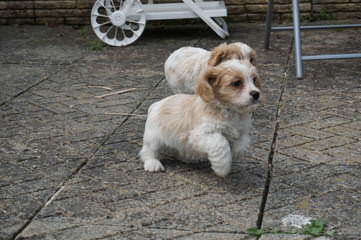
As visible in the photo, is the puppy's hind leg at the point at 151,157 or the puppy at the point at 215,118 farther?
the puppy's hind leg at the point at 151,157

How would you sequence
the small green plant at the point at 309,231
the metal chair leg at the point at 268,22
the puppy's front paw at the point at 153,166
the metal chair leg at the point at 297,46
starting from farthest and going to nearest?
1. the metal chair leg at the point at 268,22
2. the metal chair leg at the point at 297,46
3. the puppy's front paw at the point at 153,166
4. the small green plant at the point at 309,231

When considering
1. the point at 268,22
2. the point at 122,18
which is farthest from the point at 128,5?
the point at 268,22

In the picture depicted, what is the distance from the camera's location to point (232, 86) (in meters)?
3.23

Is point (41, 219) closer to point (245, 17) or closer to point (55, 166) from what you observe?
point (55, 166)

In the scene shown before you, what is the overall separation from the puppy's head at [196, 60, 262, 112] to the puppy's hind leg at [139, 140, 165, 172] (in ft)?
1.61

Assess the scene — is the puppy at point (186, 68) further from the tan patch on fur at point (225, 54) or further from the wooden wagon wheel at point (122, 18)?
the wooden wagon wheel at point (122, 18)

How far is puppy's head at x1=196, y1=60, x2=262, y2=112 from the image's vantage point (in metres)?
3.20

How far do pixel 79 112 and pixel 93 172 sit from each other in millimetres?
1336

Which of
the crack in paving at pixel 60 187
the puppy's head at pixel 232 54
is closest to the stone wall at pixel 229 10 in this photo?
the crack in paving at pixel 60 187

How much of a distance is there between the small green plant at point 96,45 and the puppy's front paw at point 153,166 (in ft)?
12.5

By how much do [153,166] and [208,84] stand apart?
624mm

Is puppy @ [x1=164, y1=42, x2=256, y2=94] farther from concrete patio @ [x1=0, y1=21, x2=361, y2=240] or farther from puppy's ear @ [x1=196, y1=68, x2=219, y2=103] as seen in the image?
puppy's ear @ [x1=196, y1=68, x2=219, y2=103]

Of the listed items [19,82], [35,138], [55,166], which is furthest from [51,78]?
[55,166]

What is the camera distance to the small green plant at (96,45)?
23.8 feet
